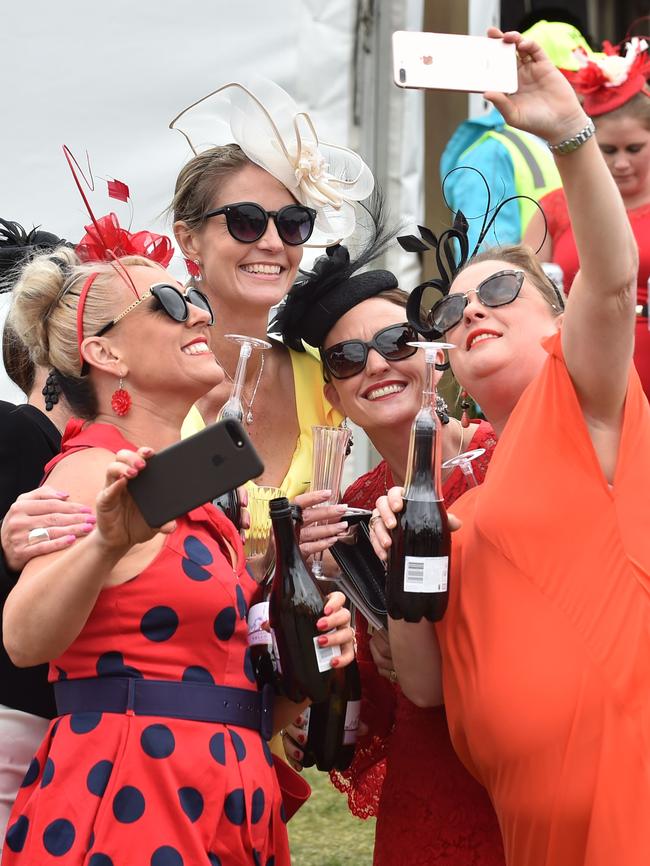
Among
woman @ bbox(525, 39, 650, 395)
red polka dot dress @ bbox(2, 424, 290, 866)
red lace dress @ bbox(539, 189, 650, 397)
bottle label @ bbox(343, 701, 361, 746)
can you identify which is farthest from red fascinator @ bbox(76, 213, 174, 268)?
woman @ bbox(525, 39, 650, 395)

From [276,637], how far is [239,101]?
176 centimetres

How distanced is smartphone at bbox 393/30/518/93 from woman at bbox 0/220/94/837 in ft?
3.52

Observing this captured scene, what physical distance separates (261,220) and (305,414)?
0.58 m

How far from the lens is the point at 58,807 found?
8.27 ft

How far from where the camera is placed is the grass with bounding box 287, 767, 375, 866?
452 centimetres

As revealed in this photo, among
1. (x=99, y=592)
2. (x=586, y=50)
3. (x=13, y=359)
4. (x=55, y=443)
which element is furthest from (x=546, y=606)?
(x=586, y=50)

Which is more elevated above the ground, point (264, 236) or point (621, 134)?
point (621, 134)

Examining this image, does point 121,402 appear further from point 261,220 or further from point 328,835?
point 328,835

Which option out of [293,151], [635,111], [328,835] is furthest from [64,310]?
[635,111]

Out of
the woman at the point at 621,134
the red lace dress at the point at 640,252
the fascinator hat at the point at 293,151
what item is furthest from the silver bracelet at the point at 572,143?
the woman at the point at 621,134

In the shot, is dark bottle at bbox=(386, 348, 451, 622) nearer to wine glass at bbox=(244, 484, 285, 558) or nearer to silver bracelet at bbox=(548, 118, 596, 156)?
silver bracelet at bbox=(548, 118, 596, 156)

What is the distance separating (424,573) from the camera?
2.59 metres

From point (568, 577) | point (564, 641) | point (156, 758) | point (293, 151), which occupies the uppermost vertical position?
point (293, 151)

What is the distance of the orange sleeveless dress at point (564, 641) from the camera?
2.39 meters
